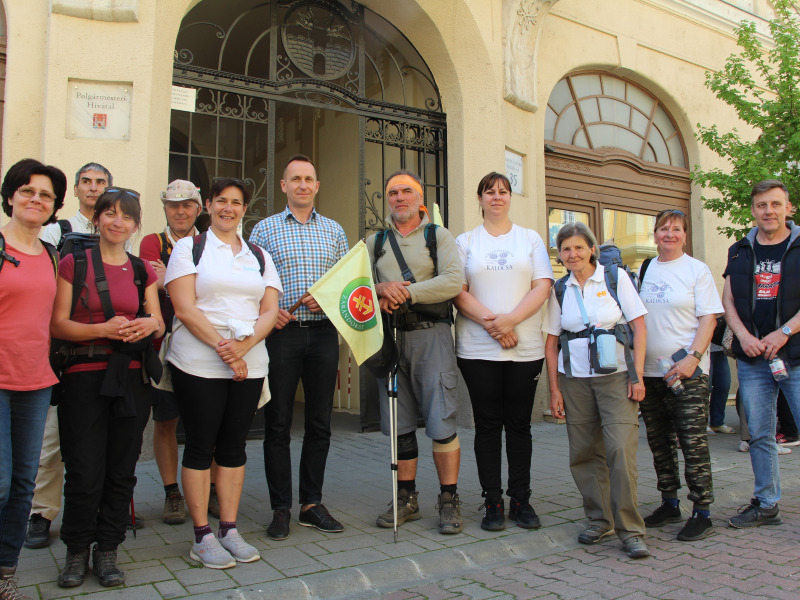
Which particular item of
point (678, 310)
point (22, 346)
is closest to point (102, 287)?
point (22, 346)

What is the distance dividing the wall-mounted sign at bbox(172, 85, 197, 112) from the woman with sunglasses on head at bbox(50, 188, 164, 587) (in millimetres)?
3615

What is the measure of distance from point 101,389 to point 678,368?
327 cm

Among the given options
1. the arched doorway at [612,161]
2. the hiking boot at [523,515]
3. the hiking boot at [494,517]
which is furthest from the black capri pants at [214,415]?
the arched doorway at [612,161]

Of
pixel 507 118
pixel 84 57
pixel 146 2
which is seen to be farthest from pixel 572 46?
pixel 84 57

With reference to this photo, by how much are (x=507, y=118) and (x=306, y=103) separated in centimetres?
255

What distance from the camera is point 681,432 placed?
4117 mm

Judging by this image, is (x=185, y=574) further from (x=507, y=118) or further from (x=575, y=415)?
(x=507, y=118)

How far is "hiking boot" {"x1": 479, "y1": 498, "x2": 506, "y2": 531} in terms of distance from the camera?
3996 millimetres

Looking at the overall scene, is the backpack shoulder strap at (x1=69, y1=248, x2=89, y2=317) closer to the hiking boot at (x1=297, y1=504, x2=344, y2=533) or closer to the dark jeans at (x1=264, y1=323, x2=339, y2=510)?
the dark jeans at (x1=264, y1=323, x2=339, y2=510)

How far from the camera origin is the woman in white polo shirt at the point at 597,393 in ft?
12.3

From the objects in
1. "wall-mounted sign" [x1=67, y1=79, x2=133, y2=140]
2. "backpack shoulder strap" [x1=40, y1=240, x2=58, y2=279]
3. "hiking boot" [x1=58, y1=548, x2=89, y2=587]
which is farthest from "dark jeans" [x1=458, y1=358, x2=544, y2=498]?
"wall-mounted sign" [x1=67, y1=79, x2=133, y2=140]

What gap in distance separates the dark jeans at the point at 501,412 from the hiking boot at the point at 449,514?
228mm

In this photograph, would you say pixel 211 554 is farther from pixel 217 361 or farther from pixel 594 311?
pixel 594 311

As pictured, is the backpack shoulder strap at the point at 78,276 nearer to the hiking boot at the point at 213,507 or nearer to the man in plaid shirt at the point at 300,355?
the man in plaid shirt at the point at 300,355
